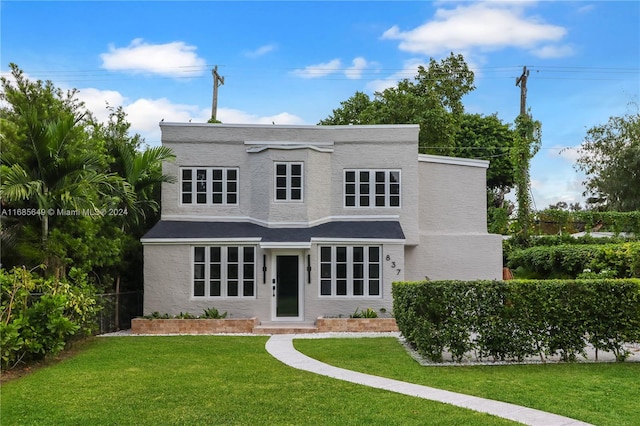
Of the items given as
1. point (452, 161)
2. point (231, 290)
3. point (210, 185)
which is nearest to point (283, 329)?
point (231, 290)

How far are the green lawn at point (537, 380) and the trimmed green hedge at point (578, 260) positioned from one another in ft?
24.8

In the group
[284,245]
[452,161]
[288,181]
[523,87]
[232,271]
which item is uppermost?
[523,87]

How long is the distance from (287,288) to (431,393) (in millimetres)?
9912

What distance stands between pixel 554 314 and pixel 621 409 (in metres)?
3.67

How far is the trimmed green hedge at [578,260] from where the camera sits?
17.6 metres

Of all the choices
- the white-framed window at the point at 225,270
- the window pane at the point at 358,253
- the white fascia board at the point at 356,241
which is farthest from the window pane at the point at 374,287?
the white-framed window at the point at 225,270

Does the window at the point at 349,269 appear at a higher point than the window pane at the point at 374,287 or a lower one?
higher

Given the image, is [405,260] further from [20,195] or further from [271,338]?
[20,195]

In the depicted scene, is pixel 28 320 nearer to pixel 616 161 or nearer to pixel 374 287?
pixel 374 287

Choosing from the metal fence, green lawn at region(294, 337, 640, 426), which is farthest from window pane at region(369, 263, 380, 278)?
the metal fence

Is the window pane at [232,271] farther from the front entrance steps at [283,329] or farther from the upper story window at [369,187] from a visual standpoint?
the upper story window at [369,187]

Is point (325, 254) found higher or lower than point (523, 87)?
lower

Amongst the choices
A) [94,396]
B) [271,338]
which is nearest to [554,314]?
[271,338]

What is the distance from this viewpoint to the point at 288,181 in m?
18.8
